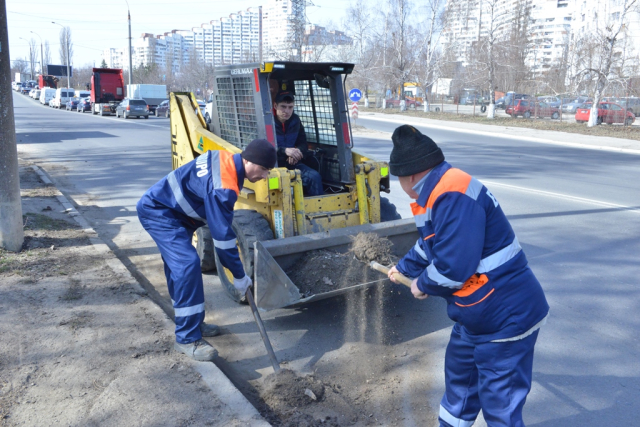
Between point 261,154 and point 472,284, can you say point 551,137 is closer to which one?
point 261,154

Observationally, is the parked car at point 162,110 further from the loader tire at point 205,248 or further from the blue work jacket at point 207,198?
the blue work jacket at point 207,198

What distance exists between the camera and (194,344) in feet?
13.1

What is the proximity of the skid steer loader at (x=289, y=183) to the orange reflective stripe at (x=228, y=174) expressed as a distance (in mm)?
668

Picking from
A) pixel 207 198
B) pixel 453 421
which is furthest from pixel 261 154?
pixel 453 421

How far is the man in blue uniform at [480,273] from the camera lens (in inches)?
93.2

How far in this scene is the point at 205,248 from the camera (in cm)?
581

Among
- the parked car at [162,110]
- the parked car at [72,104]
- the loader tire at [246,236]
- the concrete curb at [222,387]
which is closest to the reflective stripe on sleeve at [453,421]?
the concrete curb at [222,387]

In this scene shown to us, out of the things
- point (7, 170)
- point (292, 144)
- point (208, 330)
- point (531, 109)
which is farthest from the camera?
point (531, 109)

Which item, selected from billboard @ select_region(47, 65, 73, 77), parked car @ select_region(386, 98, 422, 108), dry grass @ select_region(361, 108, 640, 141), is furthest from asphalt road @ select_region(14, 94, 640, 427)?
billboard @ select_region(47, 65, 73, 77)

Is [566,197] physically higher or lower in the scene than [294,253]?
lower

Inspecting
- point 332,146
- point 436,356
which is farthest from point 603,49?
point 436,356

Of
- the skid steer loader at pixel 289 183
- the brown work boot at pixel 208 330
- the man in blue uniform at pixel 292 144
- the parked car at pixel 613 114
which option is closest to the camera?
the brown work boot at pixel 208 330

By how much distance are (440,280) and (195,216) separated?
2229 millimetres

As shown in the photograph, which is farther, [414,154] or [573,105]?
[573,105]
